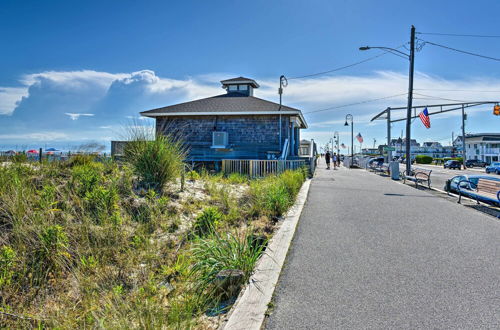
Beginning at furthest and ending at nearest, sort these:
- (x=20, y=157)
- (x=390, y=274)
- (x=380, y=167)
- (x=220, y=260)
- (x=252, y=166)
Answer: (x=380, y=167)
(x=252, y=166)
(x=20, y=157)
(x=390, y=274)
(x=220, y=260)

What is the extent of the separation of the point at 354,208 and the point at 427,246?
147 inches

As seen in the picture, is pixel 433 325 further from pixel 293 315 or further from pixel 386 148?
pixel 386 148

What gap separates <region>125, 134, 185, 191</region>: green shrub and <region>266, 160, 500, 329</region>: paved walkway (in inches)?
136

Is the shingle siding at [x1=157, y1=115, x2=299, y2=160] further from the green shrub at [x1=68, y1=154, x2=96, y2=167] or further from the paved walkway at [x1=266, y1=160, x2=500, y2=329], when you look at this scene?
the paved walkway at [x1=266, y1=160, x2=500, y2=329]

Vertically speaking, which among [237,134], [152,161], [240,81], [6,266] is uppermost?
[240,81]

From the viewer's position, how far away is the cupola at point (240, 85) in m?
28.8

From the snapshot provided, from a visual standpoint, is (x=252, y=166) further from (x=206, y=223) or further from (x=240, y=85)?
(x=240, y=85)

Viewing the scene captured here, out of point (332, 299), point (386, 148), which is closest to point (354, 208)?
point (332, 299)

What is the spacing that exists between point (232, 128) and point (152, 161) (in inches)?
624

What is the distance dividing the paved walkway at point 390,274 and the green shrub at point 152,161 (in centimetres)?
345

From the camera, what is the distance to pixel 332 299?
363cm

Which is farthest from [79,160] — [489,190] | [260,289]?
[489,190]

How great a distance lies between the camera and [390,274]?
14.3 feet

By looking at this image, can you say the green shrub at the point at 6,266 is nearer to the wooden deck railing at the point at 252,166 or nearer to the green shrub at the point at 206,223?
the green shrub at the point at 206,223
